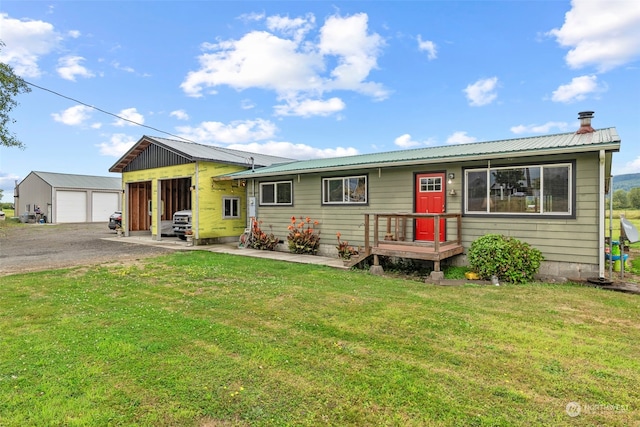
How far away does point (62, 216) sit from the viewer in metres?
30.8

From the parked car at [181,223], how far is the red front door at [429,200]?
1013cm

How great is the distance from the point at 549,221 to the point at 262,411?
24.3 feet

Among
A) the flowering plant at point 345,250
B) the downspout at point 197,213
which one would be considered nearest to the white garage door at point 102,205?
the downspout at point 197,213

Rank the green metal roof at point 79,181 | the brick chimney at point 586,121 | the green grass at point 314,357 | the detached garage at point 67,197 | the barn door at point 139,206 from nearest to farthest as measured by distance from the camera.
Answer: the green grass at point 314,357
the brick chimney at point 586,121
the barn door at point 139,206
the detached garage at point 67,197
the green metal roof at point 79,181

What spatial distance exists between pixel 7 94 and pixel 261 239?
18563 millimetres

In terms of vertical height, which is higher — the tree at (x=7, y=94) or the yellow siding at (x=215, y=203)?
the tree at (x=7, y=94)

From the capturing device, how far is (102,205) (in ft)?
109

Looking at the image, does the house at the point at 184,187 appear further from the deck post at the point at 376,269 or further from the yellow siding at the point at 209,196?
the deck post at the point at 376,269

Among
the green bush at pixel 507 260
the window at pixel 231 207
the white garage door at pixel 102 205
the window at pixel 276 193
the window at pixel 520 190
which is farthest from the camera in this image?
the white garage door at pixel 102 205

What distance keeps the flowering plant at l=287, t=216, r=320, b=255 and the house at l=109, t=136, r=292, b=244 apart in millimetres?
2913

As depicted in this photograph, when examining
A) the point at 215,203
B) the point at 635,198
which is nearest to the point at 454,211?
the point at 215,203

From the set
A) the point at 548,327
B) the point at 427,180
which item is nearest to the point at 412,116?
the point at 427,180

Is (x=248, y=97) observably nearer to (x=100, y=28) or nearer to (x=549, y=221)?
(x=100, y=28)

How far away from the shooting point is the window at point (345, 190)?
34.1 feet
